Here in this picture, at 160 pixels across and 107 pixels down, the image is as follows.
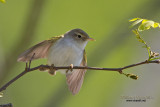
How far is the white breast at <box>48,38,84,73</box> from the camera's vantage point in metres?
3.88

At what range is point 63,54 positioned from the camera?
153 inches

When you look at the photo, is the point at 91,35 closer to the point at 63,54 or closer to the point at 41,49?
the point at 41,49

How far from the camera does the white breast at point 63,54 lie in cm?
388

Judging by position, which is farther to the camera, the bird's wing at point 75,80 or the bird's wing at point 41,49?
the bird's wing at point 75,80

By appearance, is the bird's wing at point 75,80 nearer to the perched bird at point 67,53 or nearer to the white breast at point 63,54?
the perched bird at point 67,53

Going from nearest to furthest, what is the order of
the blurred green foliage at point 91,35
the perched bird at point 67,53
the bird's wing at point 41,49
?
the bird's wing at point 41,49 → the perched bird at point 67,53 → the blurred green foliage at point 91,35

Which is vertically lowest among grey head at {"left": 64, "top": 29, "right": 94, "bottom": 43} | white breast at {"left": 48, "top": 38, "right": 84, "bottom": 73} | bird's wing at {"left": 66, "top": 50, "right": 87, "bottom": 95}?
bird's wing at {"left": 66, "top": 50, "right": 87, "bottom": 95}

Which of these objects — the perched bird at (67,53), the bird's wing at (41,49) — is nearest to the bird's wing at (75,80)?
the perched bird at (67,53)

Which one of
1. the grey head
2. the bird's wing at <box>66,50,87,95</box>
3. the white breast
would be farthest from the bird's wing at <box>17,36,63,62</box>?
the bird's wing at <box>66,50,87,95</box>

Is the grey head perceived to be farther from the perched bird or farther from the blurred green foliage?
the blurred green foliage

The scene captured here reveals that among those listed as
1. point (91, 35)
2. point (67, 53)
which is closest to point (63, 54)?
point (67, 53)

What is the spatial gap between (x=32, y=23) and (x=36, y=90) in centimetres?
302

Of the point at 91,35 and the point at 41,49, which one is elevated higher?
the point at 91,35

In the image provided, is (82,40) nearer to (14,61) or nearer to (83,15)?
(14,61)
